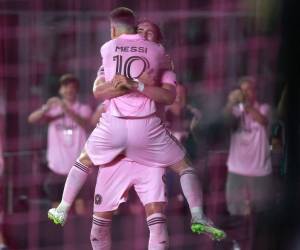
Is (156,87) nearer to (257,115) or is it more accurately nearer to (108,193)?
(108,193)

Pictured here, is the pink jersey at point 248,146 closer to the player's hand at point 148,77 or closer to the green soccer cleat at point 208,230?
the green soccer cleat at point 208,230

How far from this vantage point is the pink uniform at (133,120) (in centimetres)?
432

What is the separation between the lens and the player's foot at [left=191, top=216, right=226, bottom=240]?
4.46 m

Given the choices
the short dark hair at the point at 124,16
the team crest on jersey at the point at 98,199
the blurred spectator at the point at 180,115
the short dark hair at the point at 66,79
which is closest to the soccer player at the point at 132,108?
the short dark hair at the point at 124,16

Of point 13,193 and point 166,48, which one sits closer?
point 166,48

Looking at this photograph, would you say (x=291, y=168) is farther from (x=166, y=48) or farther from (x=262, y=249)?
(x=166, y=48)

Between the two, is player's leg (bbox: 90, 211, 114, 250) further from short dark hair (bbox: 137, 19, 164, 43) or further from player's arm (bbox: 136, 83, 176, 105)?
short dark hair (bbox: 137, 19, 164, 43)

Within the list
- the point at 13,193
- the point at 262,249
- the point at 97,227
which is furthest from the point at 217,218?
the point at 13,193

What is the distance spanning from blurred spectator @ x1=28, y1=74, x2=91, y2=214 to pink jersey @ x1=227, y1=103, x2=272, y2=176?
0.85m

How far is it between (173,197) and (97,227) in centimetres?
39

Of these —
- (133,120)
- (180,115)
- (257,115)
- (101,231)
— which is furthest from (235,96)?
(101,231)

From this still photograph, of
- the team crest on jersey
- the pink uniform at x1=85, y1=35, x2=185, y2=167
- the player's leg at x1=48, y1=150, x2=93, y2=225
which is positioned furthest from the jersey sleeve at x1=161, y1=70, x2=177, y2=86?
the team crest on jersey

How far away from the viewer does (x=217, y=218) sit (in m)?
4.93

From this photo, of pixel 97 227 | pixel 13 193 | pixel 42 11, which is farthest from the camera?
pixel 13 193
